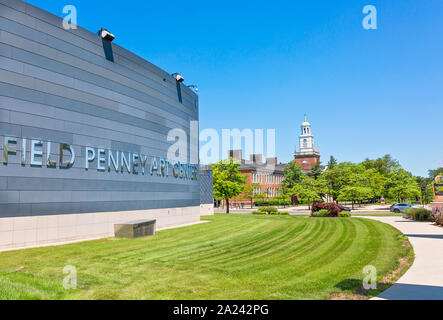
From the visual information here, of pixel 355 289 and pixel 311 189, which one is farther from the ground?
pixel 311 189

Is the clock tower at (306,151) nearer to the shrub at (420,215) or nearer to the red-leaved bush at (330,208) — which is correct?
the red-leaved bush at (330,208)

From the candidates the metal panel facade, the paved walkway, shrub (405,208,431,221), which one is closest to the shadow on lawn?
the paved walkway

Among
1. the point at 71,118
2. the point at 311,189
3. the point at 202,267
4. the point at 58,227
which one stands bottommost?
the point at 202,267

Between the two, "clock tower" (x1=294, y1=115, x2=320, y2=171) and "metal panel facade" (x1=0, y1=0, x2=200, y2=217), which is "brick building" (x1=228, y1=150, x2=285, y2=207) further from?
"metal panel facade" (x1=0, y1=0, x2=200, y2=217)

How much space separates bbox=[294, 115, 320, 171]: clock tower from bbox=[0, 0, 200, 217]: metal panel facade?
4306 inches

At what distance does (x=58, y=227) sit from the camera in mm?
19250

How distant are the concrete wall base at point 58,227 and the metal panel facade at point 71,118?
16.7 inches

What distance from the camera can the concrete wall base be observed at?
16844 mm

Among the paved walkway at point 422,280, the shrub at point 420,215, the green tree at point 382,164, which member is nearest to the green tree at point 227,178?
the shrub at point 420,215

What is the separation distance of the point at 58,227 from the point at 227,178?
125 ft

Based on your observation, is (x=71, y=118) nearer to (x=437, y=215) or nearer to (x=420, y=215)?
(x=437, y=215)

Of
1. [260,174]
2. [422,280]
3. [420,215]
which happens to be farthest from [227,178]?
[422,280]

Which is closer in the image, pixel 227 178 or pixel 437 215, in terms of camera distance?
pixel 437 215
